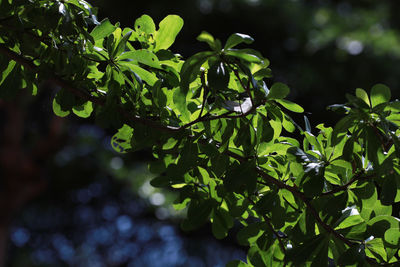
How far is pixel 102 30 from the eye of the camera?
549mm

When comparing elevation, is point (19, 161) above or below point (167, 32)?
below

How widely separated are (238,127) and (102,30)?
19 cm

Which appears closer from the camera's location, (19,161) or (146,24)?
(146,24)

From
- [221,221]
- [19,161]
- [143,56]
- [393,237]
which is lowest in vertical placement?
[19,161]

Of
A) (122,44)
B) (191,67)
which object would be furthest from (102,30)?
(191,67)

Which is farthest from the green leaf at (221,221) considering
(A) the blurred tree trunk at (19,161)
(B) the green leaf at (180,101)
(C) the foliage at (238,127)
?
(A) the blurred tree trunk at (19,161)

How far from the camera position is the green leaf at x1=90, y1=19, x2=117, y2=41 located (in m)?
0.55

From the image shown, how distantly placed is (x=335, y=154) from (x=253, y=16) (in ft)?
10.2

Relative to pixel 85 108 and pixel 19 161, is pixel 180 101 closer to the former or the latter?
pixel 85 108

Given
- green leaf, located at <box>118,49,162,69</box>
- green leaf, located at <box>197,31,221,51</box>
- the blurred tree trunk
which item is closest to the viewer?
green leaf, located at <box>197,31,221,51</box>

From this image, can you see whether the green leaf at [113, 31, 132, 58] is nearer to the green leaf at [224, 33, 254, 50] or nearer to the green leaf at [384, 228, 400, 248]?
the green leaf at [224, 33, 254, 50]

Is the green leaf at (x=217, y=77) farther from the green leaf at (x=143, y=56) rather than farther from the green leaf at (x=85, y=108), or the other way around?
the green leaf at (x=85, y=108)

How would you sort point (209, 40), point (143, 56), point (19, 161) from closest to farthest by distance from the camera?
point (209, 40)
point (143, 56)
point (19, 161)

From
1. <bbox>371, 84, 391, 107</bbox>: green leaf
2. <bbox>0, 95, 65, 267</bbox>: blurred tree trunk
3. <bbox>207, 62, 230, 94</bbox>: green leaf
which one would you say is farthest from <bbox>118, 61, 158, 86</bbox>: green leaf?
<bbox>0, 95, 65, 267</bbox>: blurred tree trunk
